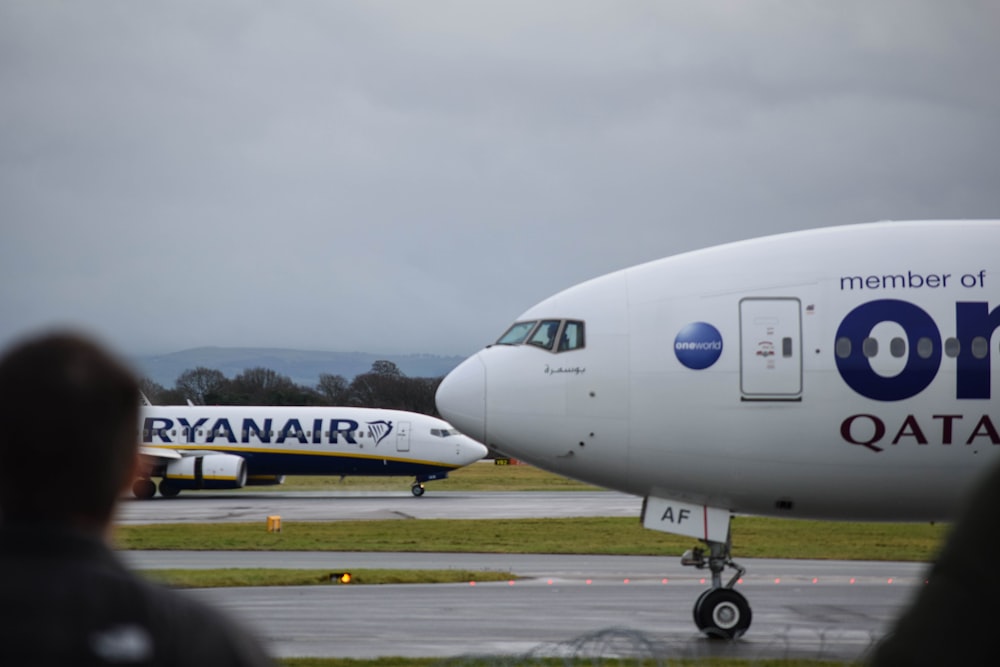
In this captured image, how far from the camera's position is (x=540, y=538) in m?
28.9

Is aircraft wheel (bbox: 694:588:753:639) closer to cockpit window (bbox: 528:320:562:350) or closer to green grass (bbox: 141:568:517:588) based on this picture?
cockpit window (bbox: 528:320:562:350)

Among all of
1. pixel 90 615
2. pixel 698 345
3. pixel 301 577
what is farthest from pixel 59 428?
pixel 301 577

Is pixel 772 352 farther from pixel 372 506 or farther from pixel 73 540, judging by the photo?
pixel 372 506

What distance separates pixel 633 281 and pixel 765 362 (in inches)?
68.5

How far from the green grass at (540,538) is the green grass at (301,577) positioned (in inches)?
197

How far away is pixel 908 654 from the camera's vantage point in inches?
92.7

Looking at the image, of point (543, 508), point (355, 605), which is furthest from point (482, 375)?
point (543, 508)

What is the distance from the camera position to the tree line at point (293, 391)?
99562 mm

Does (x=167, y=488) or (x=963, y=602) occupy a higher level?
(x=963, y=602)

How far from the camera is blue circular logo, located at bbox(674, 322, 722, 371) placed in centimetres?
1273

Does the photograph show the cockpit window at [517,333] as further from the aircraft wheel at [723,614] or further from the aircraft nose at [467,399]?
the aircraft wheel at [723,614]

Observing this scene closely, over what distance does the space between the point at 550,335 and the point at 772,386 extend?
243cm

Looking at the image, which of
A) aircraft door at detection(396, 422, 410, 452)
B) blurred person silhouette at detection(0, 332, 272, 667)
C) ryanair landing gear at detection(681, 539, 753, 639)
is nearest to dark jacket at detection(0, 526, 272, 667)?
blurred person silhouette at detection(0, 332, 272, 667)

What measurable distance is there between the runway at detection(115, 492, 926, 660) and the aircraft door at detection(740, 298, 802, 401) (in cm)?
261
